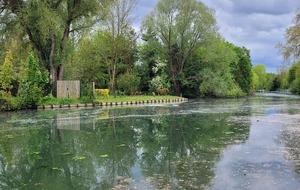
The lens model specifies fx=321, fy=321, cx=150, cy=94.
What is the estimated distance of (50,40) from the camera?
25.9 meters

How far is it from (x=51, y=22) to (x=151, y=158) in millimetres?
18417

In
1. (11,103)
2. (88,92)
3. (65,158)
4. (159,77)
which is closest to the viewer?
(65,158)

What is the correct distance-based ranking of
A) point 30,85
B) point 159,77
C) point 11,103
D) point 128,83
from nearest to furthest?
point 11,103 → point 30,85 → point 128,83 → point 159,77

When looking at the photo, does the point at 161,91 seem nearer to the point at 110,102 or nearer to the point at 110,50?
the point at 110,50

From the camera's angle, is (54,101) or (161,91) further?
(161,91)

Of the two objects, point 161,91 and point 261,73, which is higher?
point 261,73

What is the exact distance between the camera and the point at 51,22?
23047 millimetres

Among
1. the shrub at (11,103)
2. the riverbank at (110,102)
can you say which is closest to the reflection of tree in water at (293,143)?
the riverbank at (110,102)

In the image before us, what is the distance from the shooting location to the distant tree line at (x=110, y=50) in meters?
22.8

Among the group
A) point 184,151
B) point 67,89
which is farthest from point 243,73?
point 184,151

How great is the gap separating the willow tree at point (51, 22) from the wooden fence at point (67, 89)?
1.44m

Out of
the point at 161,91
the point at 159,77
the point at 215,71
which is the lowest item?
the point at 161,91

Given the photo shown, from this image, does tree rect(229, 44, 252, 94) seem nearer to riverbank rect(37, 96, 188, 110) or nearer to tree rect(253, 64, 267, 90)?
riverbank rect(37, 96, 188, 110)

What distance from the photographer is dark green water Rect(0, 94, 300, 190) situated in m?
5.48
